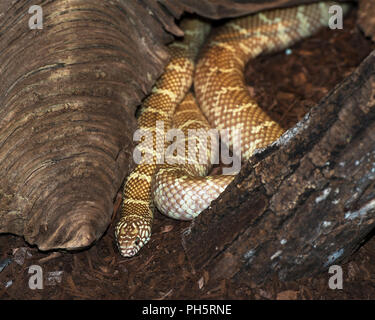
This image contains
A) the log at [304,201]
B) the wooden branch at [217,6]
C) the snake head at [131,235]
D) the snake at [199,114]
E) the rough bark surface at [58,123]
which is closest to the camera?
the log at [304,201]

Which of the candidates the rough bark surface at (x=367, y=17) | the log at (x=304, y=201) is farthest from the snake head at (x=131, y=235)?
the rough bark surface at (x=367, y=17)

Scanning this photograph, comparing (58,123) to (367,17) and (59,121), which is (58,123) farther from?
(367,17)

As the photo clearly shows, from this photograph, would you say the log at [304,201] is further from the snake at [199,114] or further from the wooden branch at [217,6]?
the wooden branch at [217,6]

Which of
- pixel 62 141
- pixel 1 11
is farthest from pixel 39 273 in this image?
pixel 1 11

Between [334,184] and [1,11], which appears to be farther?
[1,11]

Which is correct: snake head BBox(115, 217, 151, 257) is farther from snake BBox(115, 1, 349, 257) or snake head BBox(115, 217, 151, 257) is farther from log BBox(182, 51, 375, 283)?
log BBox(182, 51, 375, 283)

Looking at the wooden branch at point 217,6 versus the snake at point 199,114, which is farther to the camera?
the wooden branch at point 217,6
